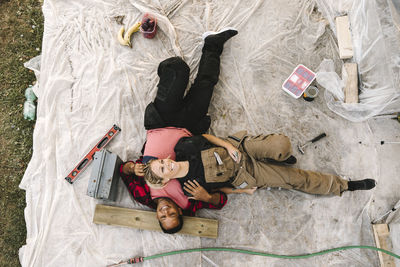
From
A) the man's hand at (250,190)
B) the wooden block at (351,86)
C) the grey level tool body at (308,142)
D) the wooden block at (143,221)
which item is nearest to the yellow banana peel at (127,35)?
the wooden block at (143,221)

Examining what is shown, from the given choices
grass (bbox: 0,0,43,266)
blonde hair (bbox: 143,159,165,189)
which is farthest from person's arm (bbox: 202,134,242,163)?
grass (bbox: 0,0,43,266)

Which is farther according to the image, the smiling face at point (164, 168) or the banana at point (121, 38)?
the banana at point (121, 38)

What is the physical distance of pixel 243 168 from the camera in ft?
6.75

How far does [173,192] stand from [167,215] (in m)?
0.21

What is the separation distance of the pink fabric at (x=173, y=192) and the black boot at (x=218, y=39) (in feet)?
4.34

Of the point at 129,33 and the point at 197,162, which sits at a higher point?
the point at 129,33

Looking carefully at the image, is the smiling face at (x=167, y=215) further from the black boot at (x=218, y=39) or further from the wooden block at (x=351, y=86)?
the wooden block at (x=351, y=86)

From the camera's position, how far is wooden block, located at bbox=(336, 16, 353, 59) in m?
2.42

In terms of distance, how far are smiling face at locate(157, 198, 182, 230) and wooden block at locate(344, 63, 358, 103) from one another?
6.12 ft

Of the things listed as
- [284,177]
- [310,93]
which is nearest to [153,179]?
[284,177]

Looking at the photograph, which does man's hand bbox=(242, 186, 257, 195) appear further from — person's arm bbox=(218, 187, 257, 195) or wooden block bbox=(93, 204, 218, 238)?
wooden block bbox=(93, 204, 218, 238)

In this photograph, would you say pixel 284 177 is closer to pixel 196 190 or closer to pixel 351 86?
pixel 196 190

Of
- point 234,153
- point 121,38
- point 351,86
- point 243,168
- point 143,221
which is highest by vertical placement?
point 121,38

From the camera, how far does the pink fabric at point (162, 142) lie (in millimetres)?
2072
